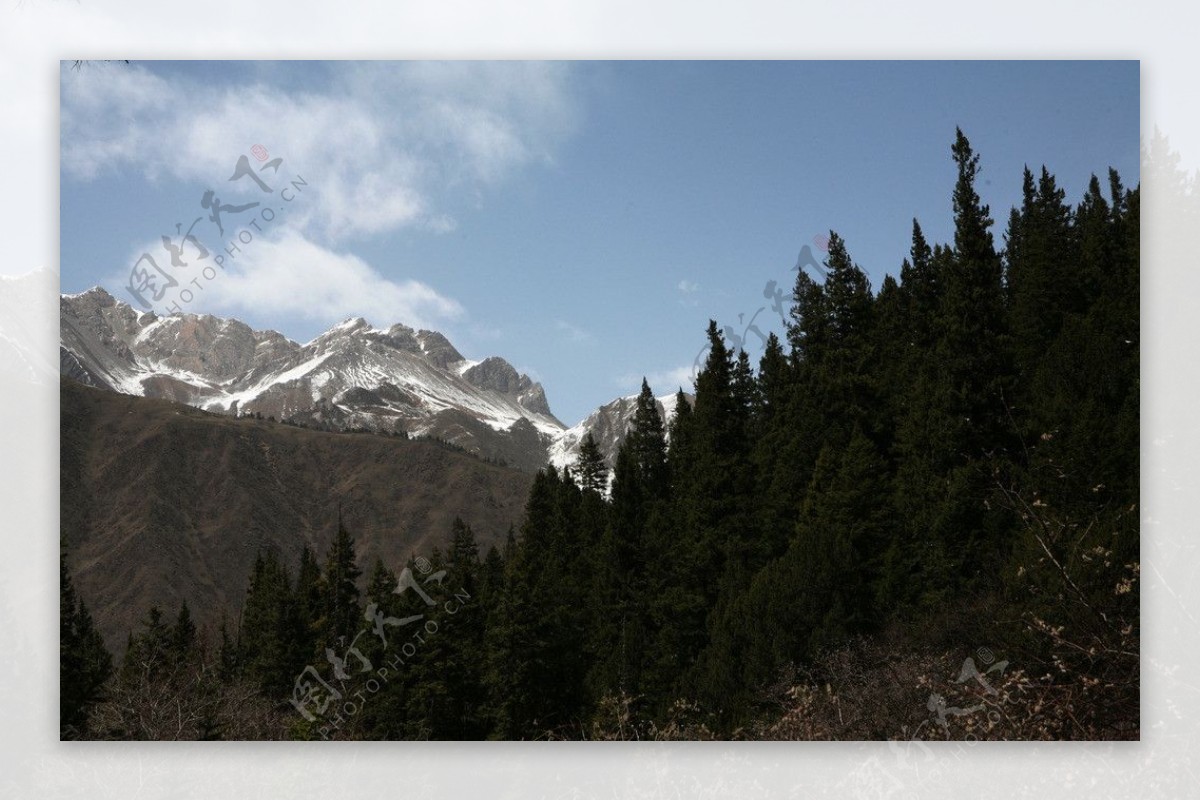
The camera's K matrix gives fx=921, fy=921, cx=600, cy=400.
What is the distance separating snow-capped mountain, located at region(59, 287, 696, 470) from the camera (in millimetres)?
6656

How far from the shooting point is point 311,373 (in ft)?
25.6

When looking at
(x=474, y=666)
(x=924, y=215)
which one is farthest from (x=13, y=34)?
(x=924, y=215)

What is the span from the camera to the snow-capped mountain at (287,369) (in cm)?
661

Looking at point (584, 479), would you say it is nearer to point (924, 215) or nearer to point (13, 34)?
point (924, 215)

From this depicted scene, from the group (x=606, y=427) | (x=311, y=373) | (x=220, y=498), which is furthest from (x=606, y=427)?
(x=220, y=498)

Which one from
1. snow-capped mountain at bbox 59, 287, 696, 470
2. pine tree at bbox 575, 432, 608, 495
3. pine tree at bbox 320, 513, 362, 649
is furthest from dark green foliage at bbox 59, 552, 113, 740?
pine tree at bbox 575, 432, 608, 495

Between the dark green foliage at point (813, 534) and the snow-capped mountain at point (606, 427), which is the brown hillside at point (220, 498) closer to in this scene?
the dark green foliage at point (813, 534)

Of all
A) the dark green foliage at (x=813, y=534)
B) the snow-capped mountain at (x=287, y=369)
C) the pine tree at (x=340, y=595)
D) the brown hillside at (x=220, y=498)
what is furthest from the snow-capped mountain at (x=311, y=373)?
the pine tree at (x=340, y=595)

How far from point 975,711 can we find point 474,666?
13.7 ft

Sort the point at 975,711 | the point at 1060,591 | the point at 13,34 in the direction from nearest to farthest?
the point at 1060,591
the point at 975,711
the point at 13,34

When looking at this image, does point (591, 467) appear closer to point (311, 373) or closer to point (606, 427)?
point (606, 427)

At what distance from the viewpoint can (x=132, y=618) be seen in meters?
11.8

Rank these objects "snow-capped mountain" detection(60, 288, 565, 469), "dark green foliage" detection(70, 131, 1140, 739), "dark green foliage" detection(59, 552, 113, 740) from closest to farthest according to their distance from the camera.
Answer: "dark green foliage" detection(59, 552, 113, 740)
"dark green foliage" detection(70, 131, 1140, 739)
"snow-capped mountain" detection(60, 288, 565, 469)

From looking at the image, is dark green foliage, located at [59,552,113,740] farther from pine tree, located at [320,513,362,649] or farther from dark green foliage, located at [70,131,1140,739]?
pine tree, located at [320,513,362,649]
